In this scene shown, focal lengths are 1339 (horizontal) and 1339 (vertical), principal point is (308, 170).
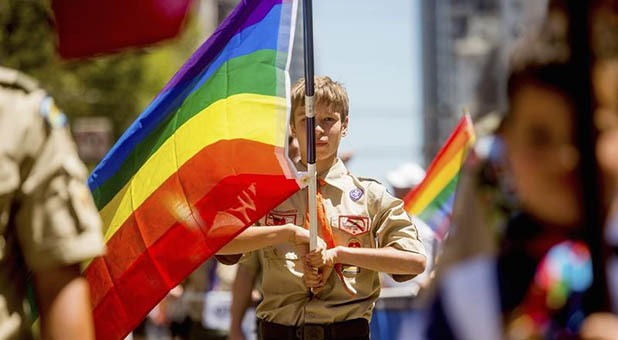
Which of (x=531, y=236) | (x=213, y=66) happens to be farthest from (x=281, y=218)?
(x=531, y=236)

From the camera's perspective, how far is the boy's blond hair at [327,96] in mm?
5895

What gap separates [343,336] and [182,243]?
0.88 metres

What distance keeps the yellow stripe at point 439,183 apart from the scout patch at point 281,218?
2243 millimetres

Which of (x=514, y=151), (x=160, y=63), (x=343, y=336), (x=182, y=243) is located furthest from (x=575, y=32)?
(x=160, y=63)

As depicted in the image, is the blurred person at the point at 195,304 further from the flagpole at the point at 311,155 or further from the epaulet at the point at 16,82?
the epaulet at the point at 16,82

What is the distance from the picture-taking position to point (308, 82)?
5582 mm

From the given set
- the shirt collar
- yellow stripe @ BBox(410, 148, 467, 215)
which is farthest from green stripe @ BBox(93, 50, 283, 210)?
yellow stripe @ BBox(410, 148, 467, 215)

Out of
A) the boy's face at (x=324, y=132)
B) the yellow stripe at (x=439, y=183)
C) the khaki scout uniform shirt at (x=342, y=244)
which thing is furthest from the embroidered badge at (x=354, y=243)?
the yellow stripe at (x=439, y=183)

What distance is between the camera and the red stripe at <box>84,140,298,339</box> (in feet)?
15.9

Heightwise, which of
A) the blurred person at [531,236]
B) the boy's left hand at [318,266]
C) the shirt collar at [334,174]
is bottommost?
the boy's left hand at [318,266]

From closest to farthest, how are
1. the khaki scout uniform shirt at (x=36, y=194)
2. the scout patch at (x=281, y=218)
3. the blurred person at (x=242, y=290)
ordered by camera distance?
the khaki scout uniform shirt at (x=36, y=194) < the scout patch at (x=281, y=218) < the blurred person at (x=242, y=290)

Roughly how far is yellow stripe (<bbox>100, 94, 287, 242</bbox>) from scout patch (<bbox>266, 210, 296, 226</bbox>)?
469mm

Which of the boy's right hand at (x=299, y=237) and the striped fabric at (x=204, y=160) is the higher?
the striped fabric at (x=204, y=160)

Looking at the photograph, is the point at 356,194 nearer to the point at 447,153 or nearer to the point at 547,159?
the point at 447,153
